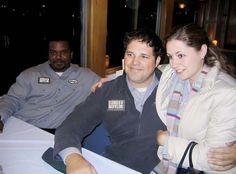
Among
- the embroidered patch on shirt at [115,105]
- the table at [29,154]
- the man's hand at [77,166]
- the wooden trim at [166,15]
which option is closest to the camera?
the man's hand at [77,166]

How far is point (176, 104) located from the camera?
5.42ft

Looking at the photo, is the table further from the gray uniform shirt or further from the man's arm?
the gray uniform shirt

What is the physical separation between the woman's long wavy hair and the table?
0.76 m

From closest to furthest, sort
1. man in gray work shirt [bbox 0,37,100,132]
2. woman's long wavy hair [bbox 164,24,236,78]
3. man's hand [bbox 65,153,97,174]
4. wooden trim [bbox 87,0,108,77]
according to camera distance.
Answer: man's hand [bbox 65,153,97,174] < woman's long wavy hair [bbox 164,24,236,78] < man in gray work shirt [bbox 0,37,100,132] < wooden trim [bbox 87,0,108,77]

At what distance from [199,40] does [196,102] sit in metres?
0.35

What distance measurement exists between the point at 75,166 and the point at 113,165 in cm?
23

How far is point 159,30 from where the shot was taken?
18.0 ft

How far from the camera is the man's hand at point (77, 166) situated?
48.8 inches

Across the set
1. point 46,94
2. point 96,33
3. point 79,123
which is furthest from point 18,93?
point 96,33

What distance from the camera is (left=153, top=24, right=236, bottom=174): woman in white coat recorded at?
1.41m

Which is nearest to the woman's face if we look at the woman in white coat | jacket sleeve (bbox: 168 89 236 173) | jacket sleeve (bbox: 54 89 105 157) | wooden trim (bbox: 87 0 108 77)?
the woman in white coat

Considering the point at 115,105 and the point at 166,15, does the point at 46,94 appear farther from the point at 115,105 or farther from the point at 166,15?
the point at 166,15

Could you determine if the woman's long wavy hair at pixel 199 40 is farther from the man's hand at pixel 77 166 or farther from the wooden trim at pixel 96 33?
the wooden trim at pixel 96 33

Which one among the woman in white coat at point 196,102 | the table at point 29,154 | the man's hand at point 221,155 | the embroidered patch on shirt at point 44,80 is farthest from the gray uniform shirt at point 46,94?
the man's hand at point 221,155
